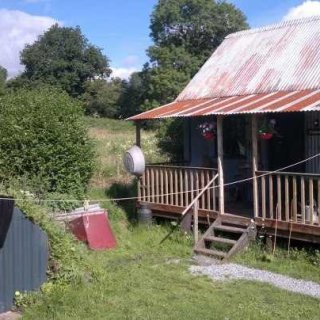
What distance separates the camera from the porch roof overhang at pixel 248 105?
34.4ft

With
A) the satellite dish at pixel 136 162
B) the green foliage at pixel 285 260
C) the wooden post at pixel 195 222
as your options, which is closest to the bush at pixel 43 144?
the satellite dish at pixel 136 162

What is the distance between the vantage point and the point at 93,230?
38.6 feet

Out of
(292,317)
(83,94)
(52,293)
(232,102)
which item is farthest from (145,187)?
(83,94)

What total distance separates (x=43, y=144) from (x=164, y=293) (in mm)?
5734

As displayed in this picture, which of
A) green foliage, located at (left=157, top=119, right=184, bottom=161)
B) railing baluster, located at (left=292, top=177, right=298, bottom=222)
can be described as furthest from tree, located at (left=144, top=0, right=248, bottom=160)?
railing baluster, located at (left=292, top=177, right=298, bottom=222)

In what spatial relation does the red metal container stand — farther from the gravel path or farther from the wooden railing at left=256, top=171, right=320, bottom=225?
the wooden railing at left=256, top=171, right=320, bottom=225

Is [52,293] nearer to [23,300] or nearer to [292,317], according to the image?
[23,300]

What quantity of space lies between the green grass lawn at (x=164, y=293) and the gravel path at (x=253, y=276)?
0.24 meters

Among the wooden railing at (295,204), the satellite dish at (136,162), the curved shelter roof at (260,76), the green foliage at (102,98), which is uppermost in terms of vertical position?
the green foliage at (102,98)

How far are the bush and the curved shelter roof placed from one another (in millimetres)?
1624

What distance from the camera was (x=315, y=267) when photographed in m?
9.88

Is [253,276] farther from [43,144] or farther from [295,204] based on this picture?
[43,144]

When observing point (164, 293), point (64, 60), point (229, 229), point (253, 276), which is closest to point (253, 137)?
point (229, 229)

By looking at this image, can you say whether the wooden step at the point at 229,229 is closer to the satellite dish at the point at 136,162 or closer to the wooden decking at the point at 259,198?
the wooden decking at the point at 259,198
